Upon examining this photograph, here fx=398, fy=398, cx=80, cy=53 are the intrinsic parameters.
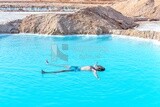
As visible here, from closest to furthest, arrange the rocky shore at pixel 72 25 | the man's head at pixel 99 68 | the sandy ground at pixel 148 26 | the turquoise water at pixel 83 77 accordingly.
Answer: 1. the turquoise water at pixel 83 77
2. the man's head at pixel 99 68
3. the rocky shore at pixel 72 25
4. the sandy ground at pixel 148 26

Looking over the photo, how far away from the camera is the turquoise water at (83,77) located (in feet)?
35.0

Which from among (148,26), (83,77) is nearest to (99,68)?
(83,77)

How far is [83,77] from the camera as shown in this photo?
41.4 ft

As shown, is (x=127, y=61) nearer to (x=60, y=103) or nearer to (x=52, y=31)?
(x=60, y=103)

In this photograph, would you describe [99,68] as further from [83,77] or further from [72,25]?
[72,25]

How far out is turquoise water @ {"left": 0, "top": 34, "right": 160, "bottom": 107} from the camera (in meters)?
10.7

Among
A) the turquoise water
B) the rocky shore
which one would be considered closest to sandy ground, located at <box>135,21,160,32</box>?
the rocky shore

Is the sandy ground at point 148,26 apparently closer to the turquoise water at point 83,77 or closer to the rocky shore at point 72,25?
the rocky shore at point 72,25

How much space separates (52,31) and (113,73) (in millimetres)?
→ 8855

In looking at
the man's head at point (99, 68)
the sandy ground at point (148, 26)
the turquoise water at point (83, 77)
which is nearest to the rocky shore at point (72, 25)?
the sandy ground at point (148, 26)

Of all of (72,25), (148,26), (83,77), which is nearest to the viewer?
(83,77)

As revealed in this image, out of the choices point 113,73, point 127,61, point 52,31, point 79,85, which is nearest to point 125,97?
point 79,85

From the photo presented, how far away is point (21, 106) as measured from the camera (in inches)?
404

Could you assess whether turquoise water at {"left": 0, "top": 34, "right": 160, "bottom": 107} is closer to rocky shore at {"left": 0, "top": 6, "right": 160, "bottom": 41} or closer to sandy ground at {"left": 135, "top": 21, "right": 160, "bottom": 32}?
rocky shore at {"left": 0, "top": 6, "right": 160, "bottom": 41}
